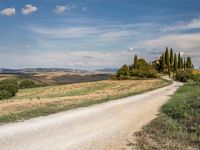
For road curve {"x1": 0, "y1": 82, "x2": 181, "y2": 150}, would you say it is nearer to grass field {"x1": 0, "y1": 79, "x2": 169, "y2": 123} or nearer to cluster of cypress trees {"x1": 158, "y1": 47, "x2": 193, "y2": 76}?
grass field {"x1": 0, "y1": 79, "x2": 169, "y2": 123}

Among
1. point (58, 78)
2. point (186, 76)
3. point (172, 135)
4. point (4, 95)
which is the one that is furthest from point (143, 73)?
point (172, 135)

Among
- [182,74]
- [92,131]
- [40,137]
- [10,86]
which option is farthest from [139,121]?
[182,74]

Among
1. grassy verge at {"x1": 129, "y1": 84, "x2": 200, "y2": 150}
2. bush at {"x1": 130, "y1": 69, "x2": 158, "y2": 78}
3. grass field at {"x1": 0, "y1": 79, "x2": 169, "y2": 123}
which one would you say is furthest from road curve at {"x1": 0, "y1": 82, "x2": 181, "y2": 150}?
bush at {"x1": 130, "y1": 69, "x2": 158, "y2": 78}

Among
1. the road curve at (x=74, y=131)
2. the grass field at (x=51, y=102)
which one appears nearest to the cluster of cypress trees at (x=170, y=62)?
the grass field at (x=51, y=102)

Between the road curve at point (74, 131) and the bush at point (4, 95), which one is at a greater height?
the road curve at point (74, 131)

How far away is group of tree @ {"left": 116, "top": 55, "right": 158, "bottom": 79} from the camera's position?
8122 cm

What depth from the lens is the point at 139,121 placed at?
15.2 m

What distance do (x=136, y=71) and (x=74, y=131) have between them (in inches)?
2773

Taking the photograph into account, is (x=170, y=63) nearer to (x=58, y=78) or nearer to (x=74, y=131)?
(x=58, y=78)

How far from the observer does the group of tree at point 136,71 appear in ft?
266

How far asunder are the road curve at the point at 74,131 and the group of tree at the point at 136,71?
64114mm

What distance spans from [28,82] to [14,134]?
268 ft

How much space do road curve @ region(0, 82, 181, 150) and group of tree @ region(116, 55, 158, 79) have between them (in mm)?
64114

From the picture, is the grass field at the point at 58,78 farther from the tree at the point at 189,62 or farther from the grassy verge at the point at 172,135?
the grassy verge at the point at 172,135
